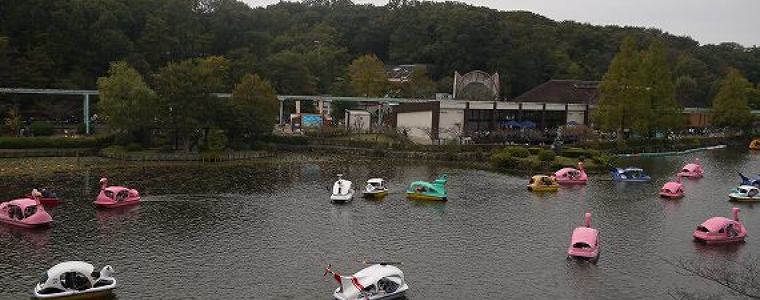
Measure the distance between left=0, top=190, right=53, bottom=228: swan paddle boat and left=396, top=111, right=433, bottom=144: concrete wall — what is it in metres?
42.5

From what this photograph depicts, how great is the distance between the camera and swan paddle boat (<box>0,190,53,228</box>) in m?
31.8

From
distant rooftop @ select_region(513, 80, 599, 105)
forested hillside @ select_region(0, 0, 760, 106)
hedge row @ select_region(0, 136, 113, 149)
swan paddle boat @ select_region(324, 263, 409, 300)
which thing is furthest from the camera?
distant rooftop @ select_region(513, 80, 599, 105)

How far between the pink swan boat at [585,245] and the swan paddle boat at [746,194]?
66.1 feet

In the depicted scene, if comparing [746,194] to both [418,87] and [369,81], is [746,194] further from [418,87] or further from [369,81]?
[418,87]

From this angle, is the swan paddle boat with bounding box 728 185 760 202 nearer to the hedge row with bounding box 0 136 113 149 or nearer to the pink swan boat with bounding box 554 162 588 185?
the pink swan boat with bounding box 554 162 588 185

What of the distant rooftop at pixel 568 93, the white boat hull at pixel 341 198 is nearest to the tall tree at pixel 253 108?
the white boat hull at pixel 341 198

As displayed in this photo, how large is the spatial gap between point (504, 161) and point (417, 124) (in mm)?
18598

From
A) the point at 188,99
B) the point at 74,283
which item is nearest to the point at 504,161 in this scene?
the point at 188,99

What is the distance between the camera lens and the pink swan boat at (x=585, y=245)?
28.1 meters

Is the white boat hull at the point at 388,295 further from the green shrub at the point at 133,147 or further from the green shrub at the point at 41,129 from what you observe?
the green shrub at the point at 41,129

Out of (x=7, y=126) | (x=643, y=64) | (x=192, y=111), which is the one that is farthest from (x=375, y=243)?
(x=643, y=64)

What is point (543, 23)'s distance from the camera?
14250 cm

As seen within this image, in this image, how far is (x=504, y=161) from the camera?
57.0 m

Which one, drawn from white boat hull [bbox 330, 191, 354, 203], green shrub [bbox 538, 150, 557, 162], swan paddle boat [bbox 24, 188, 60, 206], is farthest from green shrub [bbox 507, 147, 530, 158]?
swan paddle boat [bbox 24, 188, 60, 206]
